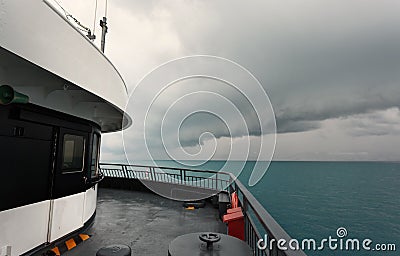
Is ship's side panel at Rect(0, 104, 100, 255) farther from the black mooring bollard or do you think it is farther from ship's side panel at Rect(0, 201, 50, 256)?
the black mooring bollard

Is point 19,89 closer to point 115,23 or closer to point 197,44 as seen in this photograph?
point 115,23

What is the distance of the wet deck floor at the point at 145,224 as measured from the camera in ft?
13.8

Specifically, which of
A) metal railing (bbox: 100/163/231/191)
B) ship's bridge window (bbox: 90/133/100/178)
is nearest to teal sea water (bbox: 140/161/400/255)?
metal railing (bbox: 100/163/231/191)

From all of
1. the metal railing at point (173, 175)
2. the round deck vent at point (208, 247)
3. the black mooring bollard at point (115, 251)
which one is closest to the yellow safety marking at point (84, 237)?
the black mooring bollard at point (115, 251)

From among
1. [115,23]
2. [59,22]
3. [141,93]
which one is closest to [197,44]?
[115,23]

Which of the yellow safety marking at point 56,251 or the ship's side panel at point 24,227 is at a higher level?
the ship's side panel at point 24,227

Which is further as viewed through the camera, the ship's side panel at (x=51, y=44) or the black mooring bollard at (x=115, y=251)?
the black mooring bollard at (x=115, y=251)

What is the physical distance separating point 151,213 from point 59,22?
575 cm

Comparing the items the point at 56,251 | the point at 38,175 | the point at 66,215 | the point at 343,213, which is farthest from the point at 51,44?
the point at 343,213

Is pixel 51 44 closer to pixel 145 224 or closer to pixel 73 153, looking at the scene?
pixel 73 153

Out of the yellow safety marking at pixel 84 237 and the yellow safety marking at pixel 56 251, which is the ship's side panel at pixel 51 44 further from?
the yellow safety marking at pixel 84 237

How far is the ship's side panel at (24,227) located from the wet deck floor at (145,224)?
731mm

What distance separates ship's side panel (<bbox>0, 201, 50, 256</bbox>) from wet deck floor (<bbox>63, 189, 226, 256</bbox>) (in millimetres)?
731

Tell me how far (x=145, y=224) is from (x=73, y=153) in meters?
2.60
